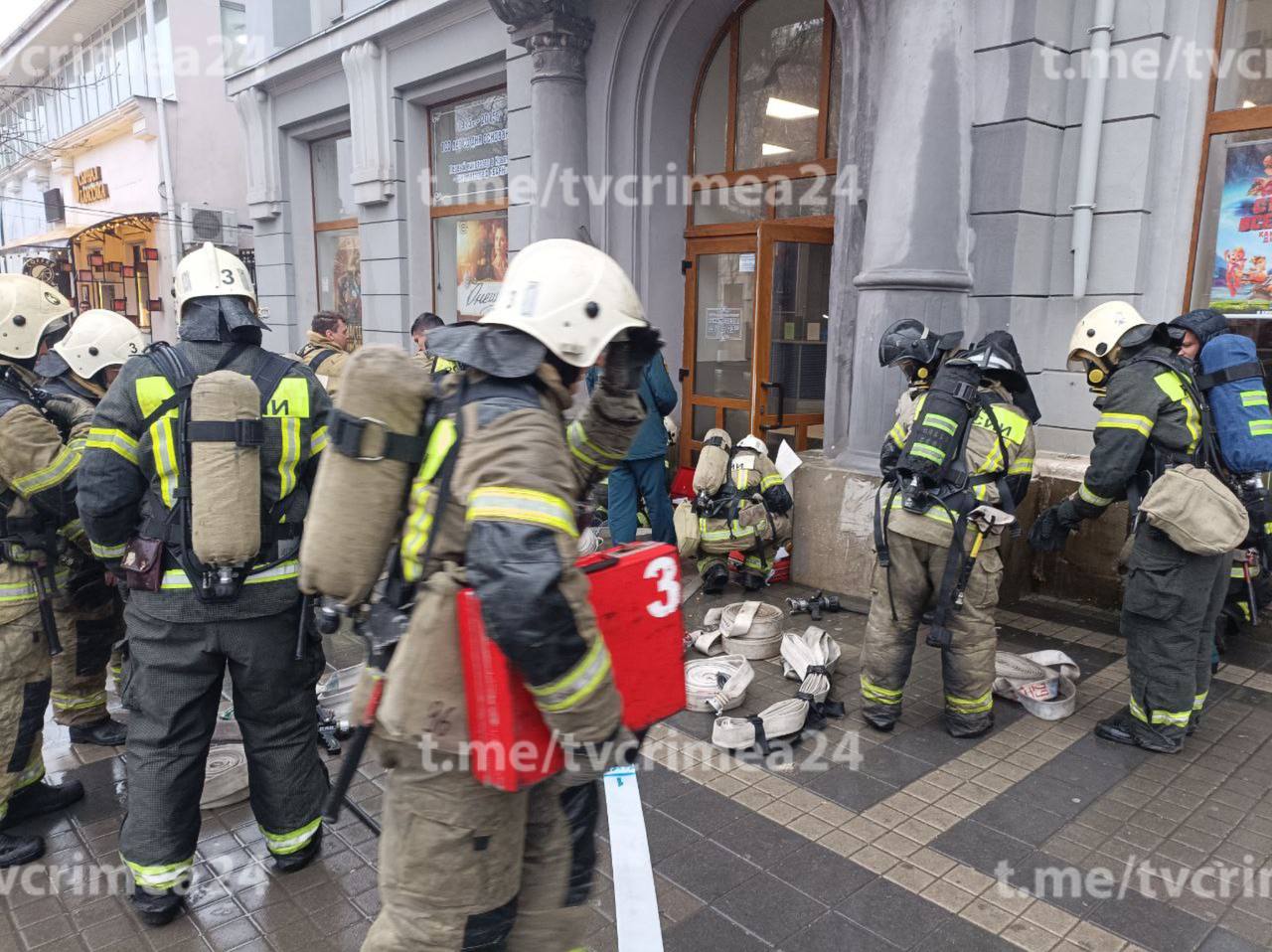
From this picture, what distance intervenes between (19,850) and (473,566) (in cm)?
269

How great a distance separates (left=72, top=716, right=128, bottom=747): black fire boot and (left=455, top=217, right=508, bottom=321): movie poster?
680cm

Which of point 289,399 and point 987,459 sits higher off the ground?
point 289,399

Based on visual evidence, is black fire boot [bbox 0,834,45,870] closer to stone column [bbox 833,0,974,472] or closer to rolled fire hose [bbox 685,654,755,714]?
rolled fire hose [bbox 685,654,755,714]

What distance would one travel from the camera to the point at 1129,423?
400 cm

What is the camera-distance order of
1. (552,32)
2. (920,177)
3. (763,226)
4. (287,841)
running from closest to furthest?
(287,841) < (920,177) < (763,226) < (552,32)

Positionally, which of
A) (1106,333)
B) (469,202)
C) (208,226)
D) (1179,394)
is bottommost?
(1179,394)

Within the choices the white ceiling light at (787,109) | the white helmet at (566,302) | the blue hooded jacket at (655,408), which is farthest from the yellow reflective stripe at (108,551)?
the white ceiling light at (787,109)

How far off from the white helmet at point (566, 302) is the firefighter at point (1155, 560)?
2.94 meters

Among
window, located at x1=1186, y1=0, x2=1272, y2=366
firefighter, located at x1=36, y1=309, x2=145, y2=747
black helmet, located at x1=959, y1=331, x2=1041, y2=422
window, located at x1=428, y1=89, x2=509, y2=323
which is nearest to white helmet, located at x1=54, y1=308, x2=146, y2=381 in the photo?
firefighter, located at x1=36, y1=309, x2=145, y2=747

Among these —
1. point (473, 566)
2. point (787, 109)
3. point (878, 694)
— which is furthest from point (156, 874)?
point (787, 109)

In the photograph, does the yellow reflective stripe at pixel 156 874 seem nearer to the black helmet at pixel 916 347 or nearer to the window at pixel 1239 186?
the black helmet at pixel 916 347

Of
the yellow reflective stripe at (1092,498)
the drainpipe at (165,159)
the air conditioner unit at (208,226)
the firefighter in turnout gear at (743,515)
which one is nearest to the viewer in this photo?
the yellow reflective stripe at (1092,498)

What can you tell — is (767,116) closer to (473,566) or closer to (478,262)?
(478,262)

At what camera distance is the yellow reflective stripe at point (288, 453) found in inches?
117
